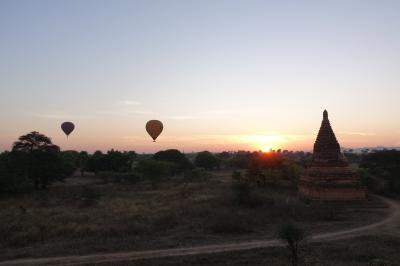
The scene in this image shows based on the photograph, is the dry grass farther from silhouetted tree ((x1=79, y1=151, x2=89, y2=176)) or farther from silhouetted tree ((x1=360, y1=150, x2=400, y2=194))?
silhouetted tree ((x1=79, y1=151, x2=89, y2=176))

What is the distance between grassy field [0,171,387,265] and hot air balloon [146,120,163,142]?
1360 cm

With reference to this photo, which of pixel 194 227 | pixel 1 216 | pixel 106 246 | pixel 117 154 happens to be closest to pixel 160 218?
pixel 194 227

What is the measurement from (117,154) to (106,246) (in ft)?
154

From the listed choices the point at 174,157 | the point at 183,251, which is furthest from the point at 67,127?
the point at 183,251

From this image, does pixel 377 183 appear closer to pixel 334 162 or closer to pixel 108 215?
pixel 334 162

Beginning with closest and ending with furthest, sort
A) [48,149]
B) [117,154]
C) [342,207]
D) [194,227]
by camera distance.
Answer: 1. [194,227]
2. [342,207]
3. [48,149]
4. [117,154]

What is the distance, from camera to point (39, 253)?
18.7 meters

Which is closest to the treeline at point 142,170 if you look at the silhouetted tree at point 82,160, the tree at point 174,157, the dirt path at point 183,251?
the dirt path at point 183,251

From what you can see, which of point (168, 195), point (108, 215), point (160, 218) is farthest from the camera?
point (168, 195)

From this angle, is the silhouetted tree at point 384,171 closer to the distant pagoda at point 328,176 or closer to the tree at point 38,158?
the distant pagoda at point 328,176

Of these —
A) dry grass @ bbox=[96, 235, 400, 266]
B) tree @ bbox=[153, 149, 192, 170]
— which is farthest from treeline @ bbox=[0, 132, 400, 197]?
dry grass @ bbox=[96, 235, 400, 266]

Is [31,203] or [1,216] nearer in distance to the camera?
[1,216]

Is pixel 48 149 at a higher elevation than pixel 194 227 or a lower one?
higher

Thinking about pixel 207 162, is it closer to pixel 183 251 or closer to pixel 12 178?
pixel 12 178
